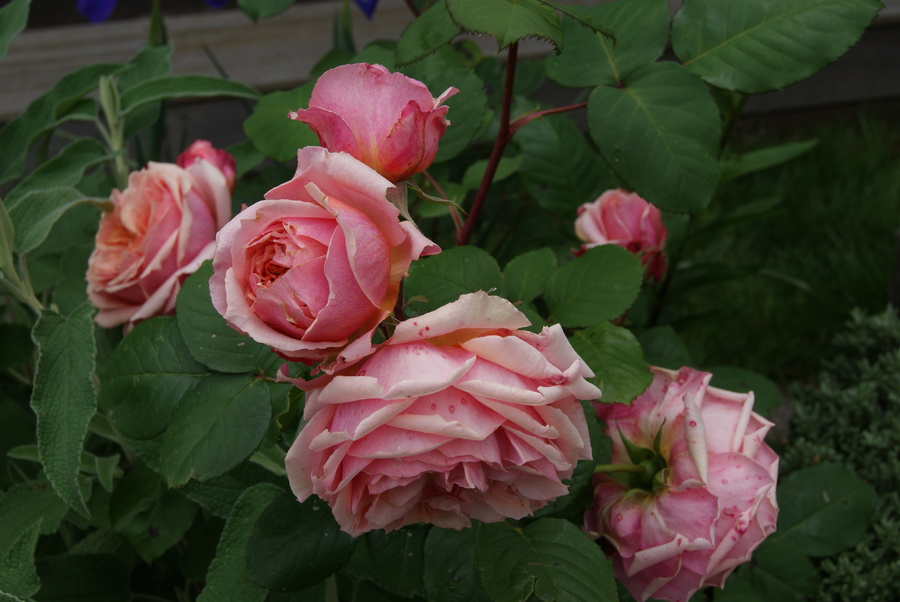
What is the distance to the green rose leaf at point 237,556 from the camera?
1.79 feet

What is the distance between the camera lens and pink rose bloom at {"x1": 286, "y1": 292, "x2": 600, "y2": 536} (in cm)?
38

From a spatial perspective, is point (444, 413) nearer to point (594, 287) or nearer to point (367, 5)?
point (594, 287)

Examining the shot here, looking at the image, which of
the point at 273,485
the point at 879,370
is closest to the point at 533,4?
the point at 273,485

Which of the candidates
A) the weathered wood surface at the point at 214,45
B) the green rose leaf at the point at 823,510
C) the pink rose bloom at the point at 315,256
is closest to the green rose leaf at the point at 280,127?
the pink rose bloom at the point at 315,256

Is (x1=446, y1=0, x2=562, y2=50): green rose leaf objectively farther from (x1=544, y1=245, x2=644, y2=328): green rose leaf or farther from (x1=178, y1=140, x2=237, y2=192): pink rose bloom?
(x1=178, y1=140, x2=237, y2=192): pink rose bloom

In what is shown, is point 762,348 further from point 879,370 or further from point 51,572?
point 51,572

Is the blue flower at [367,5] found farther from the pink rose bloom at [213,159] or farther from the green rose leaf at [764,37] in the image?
the green rose leaf at [764,37]

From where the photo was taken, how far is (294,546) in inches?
20.3

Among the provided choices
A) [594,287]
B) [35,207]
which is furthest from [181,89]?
[594,287]

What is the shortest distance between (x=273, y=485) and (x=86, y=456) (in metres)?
0.22

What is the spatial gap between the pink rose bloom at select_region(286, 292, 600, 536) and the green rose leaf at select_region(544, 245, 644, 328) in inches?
6.0

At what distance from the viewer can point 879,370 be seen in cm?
113

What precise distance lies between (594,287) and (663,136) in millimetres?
115

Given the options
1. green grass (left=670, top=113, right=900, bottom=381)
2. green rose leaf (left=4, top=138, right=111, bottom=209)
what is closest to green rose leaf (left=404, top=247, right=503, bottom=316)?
green rose leaf (left=4, top=138, right=111, bottom=209)
